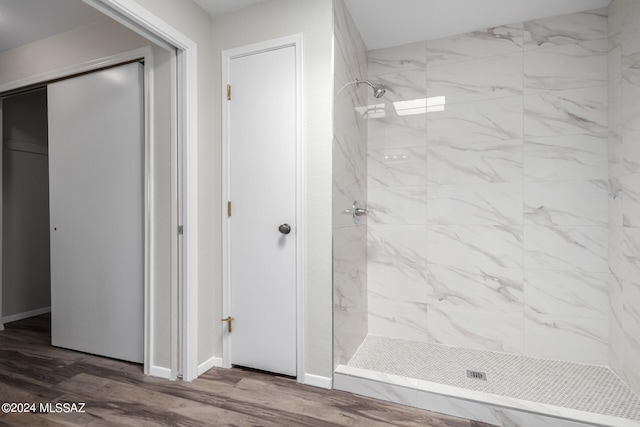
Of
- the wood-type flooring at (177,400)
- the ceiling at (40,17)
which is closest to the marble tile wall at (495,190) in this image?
the wood-type flooring at (177,400)

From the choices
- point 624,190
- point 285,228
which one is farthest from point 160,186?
point 624,190

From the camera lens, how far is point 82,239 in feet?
7.84

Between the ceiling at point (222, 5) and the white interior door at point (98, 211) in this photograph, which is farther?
the white interior door at point (98, 211)

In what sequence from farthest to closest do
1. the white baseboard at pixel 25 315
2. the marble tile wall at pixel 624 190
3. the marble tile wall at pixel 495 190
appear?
1. the white baseboard at pixel 25 315
2. the marble tile wall at pixel 495 190
3. the marble tile wall at pixel 624 190

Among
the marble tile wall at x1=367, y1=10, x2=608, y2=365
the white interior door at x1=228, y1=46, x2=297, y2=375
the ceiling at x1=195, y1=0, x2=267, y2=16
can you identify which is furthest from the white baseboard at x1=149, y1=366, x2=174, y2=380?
the ceiling at x1=195, y1=0, x2=267, y2=16

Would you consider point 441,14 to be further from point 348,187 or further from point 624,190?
point 624,190

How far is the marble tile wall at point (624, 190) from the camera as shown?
1.76 meters

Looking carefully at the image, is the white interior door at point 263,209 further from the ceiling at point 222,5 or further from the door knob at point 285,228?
the ceiling at point 222,5

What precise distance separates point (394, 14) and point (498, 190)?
1.44 m

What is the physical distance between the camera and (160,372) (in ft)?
6.70

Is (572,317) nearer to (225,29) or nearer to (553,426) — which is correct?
(553,426)

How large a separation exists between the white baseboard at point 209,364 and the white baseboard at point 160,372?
172mm

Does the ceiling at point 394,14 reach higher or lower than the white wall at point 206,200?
higher

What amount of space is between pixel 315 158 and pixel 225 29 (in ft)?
3.63
